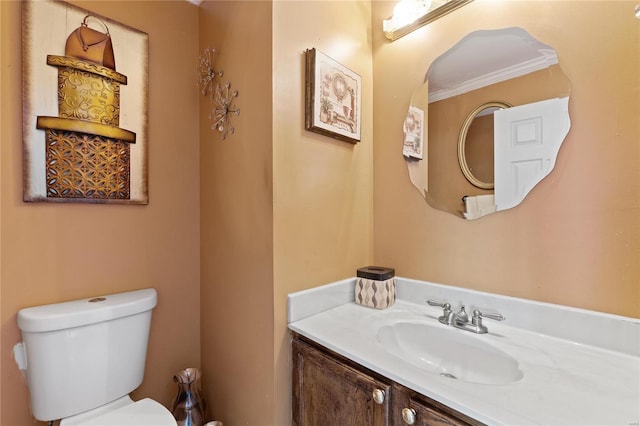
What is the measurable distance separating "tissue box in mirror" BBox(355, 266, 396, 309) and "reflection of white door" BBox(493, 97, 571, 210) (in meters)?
0.53

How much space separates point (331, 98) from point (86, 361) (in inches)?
55.7

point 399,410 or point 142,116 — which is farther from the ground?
point 142,116

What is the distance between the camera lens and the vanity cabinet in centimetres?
68

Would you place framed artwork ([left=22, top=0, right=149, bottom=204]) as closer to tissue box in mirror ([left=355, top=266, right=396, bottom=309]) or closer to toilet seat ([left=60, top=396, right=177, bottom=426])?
toilet seat ([left=60, top=396, right=177, bottom=426])

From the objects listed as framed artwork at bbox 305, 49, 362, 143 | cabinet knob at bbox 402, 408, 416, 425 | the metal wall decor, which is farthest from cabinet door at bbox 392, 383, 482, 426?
the metal wall decor

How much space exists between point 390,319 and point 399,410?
397mm

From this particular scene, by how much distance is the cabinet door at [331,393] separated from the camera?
31.1 inches

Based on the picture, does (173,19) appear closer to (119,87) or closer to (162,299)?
(119,87)

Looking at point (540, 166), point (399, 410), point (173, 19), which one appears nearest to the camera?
point (399, 410)

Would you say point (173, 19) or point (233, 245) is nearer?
point (233, 245)

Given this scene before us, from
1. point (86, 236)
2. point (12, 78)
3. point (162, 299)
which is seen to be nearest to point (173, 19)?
point (12, 78)

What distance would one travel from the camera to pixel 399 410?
0.73 m

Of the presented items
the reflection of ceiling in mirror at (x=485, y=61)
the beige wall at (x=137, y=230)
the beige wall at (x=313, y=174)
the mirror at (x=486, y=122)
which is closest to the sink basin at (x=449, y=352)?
the beige wall at (x=313, y=174)

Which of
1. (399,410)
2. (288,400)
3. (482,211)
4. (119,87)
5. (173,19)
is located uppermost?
(173,19)
